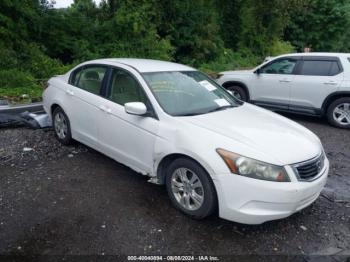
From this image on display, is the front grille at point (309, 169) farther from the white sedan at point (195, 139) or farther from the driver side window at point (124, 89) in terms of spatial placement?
the driver side window at point (124, 89)

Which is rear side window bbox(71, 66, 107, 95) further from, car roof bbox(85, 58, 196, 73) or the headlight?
the headlight

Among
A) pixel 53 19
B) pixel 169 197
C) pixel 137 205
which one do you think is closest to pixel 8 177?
pixel 137 205

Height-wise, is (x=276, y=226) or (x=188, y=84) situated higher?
(x=188, y=84)

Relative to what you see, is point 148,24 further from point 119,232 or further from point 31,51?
point 119,232

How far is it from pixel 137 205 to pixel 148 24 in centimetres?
899

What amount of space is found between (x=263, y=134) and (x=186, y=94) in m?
1.20

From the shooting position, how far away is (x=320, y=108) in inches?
304

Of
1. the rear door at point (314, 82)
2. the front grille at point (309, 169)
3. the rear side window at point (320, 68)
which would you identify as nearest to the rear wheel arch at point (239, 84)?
the rear door at point (314, 82)

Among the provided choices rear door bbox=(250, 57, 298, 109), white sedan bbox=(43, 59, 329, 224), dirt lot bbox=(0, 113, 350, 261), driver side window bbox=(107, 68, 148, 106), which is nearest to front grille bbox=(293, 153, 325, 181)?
white sedan bbox=(43, 59, 329, 224)

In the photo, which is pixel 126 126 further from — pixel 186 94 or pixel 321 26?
pixel 321 26

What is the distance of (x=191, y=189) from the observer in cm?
370

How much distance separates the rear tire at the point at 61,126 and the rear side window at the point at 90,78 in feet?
1.86

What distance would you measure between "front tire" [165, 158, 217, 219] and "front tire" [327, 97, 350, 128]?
16.9 ft

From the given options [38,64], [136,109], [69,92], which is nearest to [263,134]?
[136,109]
